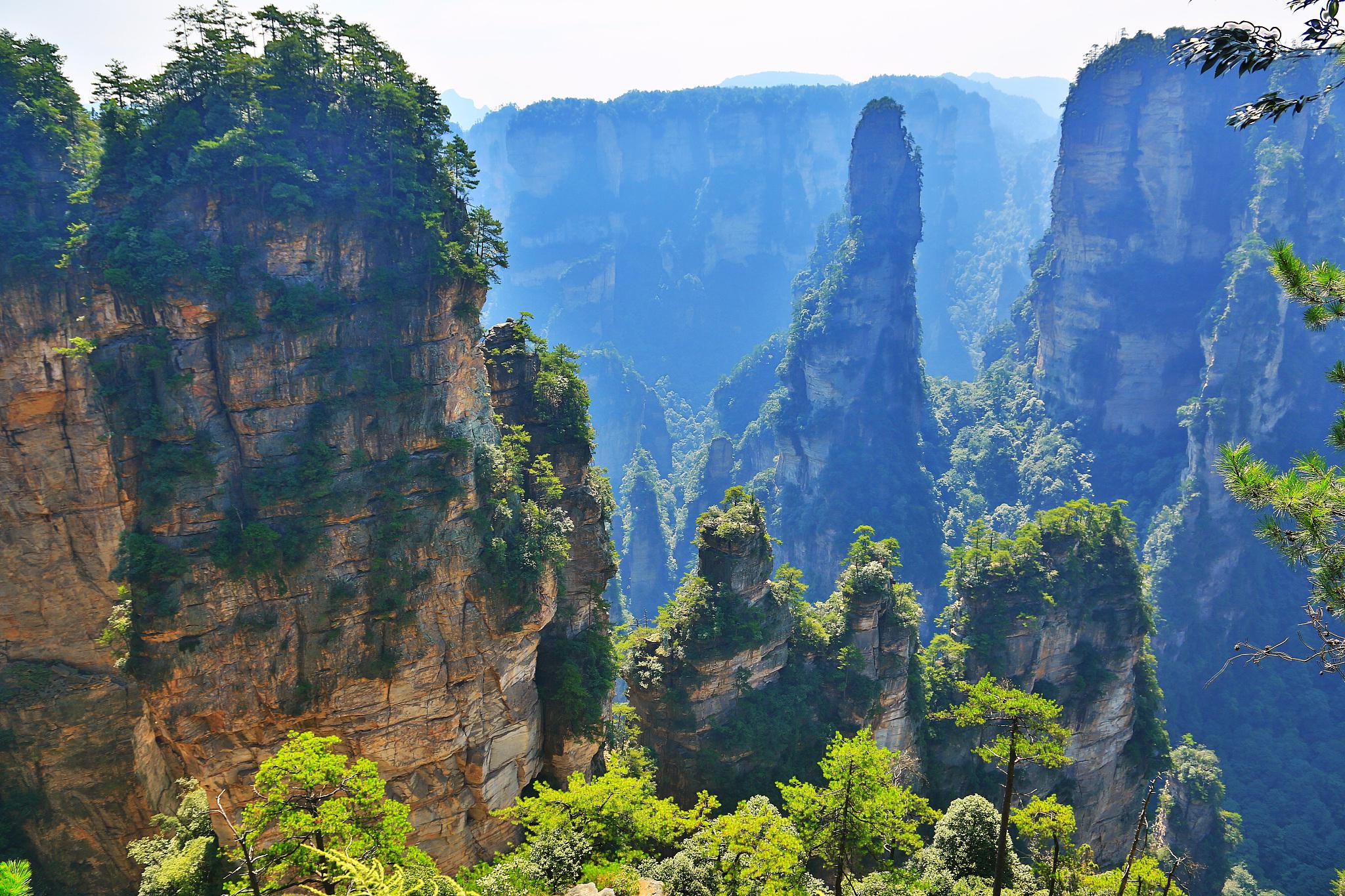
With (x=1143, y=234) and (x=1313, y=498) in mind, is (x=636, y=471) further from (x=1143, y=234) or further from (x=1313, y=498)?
(x=1313, y=498)

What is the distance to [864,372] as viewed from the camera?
80688 millimetres

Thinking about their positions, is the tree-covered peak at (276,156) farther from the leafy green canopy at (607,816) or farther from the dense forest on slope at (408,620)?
the leafy green canopy at (607,816)

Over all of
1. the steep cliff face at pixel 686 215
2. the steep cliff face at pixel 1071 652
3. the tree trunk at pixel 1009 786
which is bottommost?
the steep cliff face at pixel 1071 652

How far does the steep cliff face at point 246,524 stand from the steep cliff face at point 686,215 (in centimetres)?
11281

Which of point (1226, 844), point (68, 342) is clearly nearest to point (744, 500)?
point (68, 342)

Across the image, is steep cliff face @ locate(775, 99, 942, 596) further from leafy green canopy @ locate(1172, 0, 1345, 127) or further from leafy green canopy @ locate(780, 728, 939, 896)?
leafy green canopy @ locate(1172, 0, 1345, 127)

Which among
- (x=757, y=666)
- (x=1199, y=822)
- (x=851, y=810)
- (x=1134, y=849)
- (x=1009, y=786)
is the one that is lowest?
(x=1199, y=822)

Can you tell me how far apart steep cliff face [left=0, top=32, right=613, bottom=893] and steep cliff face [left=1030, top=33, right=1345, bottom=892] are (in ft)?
155

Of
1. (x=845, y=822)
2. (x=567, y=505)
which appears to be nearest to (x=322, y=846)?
(x=845, y=822)

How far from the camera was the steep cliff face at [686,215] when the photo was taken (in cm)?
13900

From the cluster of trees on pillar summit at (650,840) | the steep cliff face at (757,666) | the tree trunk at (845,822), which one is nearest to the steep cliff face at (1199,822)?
the steep cliff face at (757,666)

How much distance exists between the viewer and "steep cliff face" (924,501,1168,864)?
1364 inches

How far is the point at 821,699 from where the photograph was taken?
3250 centimetres

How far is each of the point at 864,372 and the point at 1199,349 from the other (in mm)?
30168
